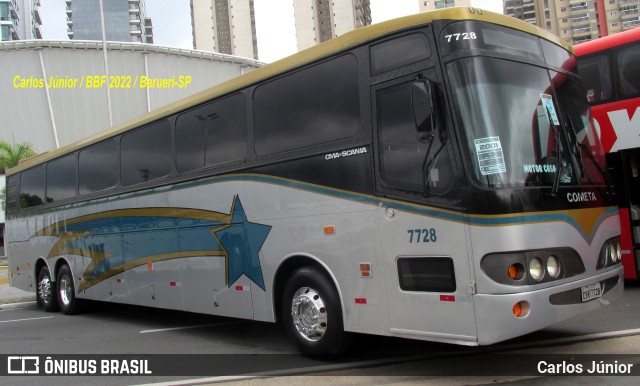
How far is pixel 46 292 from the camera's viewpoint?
42.5 ft

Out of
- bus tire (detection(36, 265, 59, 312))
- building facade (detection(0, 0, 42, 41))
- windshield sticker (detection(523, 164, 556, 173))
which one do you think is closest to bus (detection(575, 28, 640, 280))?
windshield sticker (detection(523, 164, 556, 173))

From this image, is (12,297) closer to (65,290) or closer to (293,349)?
(65,290)

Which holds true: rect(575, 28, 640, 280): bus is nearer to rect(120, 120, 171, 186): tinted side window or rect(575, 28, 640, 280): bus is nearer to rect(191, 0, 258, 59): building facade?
rect(120, 120, 171, 186): tinted side window

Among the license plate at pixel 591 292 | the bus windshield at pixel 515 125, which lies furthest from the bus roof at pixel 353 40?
the license plate at pixel 591 292

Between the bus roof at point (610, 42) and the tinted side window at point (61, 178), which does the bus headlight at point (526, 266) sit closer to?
the bus roof at point (610, 42)

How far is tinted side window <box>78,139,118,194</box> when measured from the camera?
34.2 ft

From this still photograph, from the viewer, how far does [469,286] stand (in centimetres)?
475

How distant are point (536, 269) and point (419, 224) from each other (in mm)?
1037

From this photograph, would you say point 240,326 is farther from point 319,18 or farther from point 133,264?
point 319,18

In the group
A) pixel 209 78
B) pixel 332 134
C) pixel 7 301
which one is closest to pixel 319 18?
pixel 209 78

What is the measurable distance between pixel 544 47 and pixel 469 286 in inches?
102

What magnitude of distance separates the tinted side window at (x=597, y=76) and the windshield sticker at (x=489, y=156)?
611 cm

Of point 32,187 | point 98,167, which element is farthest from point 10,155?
point 98,167

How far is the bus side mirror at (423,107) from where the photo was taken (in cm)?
491
